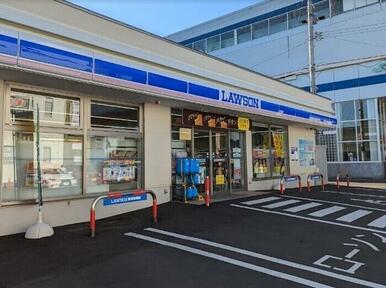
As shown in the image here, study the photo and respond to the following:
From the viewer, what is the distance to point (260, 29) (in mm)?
36094

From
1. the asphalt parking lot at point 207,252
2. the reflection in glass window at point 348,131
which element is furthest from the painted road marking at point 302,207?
the reflection in glass window at point 348,131

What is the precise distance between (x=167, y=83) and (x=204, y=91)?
5.70 feet

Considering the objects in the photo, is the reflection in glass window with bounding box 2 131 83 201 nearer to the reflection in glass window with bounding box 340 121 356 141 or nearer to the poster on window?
the poster on window

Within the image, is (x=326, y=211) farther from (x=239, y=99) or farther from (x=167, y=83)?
(x=167, y=83)

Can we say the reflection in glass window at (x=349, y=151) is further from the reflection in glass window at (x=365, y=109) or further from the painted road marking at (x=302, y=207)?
the painted road marking at (x=302, y=207)

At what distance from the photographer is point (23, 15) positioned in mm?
7535

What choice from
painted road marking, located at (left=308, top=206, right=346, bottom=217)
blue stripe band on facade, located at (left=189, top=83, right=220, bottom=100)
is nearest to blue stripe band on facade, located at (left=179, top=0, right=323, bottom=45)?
blue stripe band on facade, located at (left=189, top=83, right=220, bottom=100)

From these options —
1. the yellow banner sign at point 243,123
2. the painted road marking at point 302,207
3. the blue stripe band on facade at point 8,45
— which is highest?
the blue stripe band on facade at point 8,45

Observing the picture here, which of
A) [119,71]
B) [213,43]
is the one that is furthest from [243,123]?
[213,43]

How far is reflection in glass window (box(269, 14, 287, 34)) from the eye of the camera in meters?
34.0

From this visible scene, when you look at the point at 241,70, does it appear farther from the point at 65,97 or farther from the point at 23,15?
the point at 23,15

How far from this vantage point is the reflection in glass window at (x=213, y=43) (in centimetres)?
3966

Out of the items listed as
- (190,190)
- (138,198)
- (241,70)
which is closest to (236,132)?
(241,70)

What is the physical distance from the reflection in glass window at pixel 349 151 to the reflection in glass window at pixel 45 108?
2456cm
